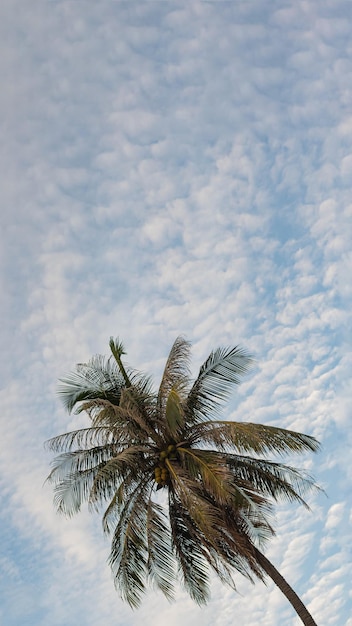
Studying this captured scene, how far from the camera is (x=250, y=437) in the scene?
17.0 m

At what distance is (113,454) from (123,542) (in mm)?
2234

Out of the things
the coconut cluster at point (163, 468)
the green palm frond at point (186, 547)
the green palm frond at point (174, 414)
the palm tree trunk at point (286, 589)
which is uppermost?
the green palm frond at point (174, 414)

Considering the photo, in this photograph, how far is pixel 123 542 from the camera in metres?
17.8

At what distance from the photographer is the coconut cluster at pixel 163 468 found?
17.7m

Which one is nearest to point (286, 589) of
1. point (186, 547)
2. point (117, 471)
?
point (186, 547)

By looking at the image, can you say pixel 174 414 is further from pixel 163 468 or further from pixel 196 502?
pixel 196 502

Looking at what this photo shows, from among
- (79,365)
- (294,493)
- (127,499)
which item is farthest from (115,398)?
(294,493)

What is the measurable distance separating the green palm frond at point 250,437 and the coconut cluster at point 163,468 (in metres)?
0.63

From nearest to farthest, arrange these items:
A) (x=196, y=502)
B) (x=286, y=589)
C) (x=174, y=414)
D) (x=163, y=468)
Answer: (x=196, y=502) → (x=286, y=589) → (x=174, y=414) → (x=163, y=468)

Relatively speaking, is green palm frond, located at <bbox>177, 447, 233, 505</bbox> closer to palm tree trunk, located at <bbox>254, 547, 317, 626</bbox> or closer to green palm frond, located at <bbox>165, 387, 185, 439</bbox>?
green palm frond, located at <bbox>165, 387, 185, 439</bbox>

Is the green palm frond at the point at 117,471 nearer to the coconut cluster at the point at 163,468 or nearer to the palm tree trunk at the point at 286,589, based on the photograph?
the coconut cluster at the point at 163,468

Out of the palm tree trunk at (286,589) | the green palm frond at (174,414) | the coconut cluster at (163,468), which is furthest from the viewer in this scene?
the coconut cluster at (163,468)

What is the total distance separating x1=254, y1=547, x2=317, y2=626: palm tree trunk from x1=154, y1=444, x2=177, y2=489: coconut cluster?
281 cm

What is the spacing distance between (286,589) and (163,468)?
4.16 meters
